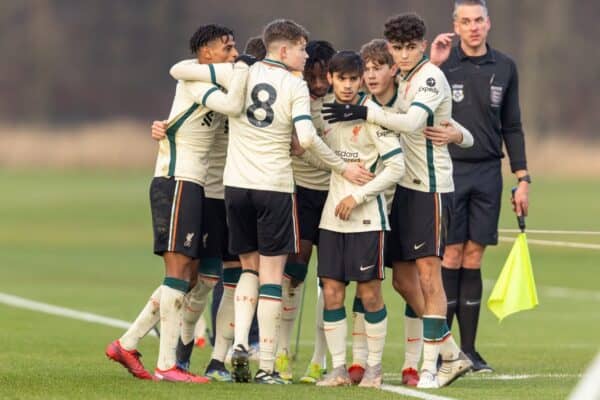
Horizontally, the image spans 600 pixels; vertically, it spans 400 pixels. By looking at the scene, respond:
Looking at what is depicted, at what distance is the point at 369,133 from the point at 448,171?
23.4 inches

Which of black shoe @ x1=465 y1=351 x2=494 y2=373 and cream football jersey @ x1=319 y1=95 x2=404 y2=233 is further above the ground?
cream football jersey @ x1=319 y1=95 x2=404 y2=233

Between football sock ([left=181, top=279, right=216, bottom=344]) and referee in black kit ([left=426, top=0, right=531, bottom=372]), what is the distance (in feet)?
5.78

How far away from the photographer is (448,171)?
9312 millimetres

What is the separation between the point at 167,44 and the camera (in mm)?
57156

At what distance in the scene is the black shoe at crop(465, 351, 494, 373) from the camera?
1027 cm

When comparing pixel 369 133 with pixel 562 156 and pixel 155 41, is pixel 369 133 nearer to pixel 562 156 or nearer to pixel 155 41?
pixel 562 156

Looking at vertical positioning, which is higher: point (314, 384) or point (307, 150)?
point (307, 150)

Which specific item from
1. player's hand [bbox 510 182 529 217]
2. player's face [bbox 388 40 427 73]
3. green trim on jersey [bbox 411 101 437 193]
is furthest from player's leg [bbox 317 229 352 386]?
player's hand [bbox 510 182 529 217]

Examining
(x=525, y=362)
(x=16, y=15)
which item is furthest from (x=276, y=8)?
(x=525, y=362)

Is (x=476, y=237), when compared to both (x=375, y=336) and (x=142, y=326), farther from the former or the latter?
(x=142, y=326)

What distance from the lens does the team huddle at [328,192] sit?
353 inches

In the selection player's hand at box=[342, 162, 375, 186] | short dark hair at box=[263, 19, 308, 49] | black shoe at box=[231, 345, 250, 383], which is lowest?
black shoe at box=[231, 345, 250, 383]

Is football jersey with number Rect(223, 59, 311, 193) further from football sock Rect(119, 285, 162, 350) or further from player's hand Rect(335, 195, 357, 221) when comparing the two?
football sock Rect(119, 285, 162, 350)

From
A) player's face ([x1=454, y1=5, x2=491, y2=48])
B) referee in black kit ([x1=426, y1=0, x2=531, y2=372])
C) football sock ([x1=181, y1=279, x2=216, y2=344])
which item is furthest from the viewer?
referee in black kit ([x1=426, y1=0, x2=531, y2=372])
